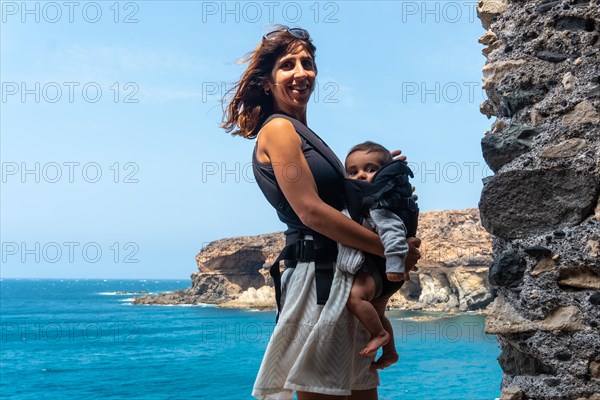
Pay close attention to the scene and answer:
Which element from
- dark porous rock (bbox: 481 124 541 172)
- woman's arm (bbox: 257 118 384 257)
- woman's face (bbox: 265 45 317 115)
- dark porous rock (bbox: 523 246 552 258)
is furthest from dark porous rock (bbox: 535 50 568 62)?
woman's arm (bbox: 257 118 384 257)

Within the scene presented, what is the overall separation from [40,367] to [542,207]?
4258 centimetres

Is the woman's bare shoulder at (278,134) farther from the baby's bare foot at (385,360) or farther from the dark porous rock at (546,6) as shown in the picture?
the dark porous rock at (546,6)

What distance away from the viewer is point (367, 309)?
1.93 m

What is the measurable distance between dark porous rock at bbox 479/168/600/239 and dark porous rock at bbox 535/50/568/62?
0.46 meters

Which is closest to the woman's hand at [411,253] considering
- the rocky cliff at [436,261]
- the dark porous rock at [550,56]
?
the dark porous rock at [550,56]

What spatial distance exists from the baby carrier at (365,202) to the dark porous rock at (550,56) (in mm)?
814

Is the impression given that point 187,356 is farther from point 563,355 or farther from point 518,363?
point 563,355

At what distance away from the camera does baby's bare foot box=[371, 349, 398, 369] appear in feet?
6.94

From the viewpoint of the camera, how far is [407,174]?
6.75 ft

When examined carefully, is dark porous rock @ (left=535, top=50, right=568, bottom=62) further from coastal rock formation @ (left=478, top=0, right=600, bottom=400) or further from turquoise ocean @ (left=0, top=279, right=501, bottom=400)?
turquoise ocean @ (left=0, top=279, right=501, bottom=400)

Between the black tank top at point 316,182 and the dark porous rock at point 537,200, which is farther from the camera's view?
the dark porous rock at point 537,200

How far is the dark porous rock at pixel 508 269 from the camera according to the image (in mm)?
2289

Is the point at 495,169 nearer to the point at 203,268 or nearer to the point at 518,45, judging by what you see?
the point at 518,45

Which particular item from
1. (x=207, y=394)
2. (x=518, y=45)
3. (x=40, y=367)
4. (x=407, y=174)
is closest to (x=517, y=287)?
(x=407, y=174)
